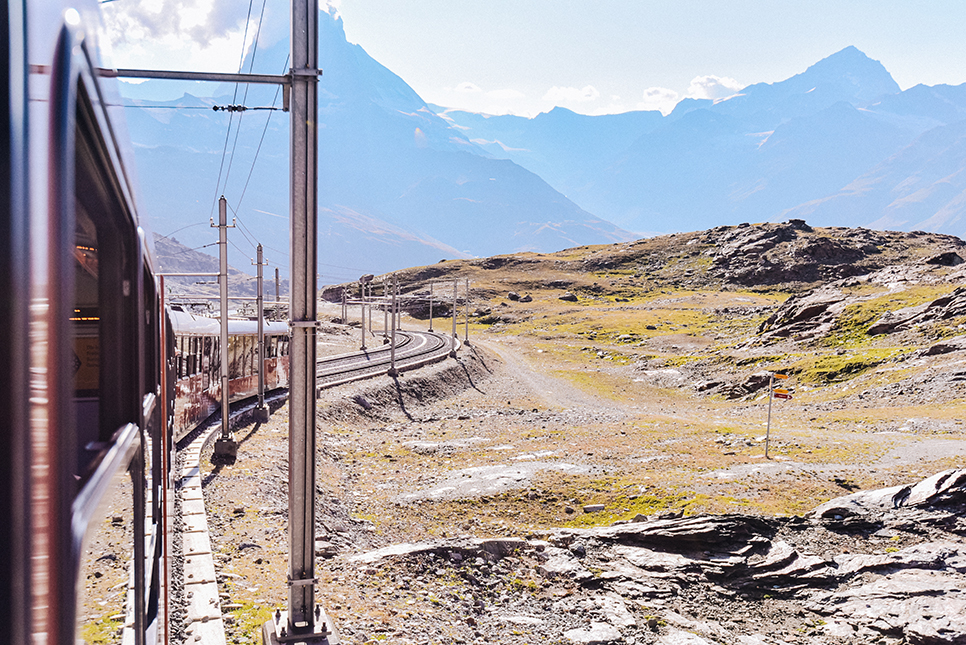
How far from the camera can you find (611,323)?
279ft

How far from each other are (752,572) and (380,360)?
37.7 m

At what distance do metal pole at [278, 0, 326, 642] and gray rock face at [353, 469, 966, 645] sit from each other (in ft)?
14.2

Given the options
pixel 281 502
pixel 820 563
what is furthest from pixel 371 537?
pixel 820 563

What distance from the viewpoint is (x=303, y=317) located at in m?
8.18

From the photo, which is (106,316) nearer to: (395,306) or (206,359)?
(206,359)

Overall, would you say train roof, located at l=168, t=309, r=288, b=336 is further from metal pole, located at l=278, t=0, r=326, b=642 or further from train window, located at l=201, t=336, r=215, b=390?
metal pole, located at l=278, t=0, r=326, b=642

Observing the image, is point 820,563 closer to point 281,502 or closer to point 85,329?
point 281,502

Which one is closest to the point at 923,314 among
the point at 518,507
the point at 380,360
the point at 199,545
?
the point at 380,360

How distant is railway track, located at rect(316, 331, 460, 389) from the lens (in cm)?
3956

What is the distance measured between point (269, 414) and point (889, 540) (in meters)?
21.8

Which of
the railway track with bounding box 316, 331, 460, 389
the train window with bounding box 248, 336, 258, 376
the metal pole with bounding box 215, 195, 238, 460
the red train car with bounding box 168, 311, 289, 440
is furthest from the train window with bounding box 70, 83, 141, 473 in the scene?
the railway track with bounding box 316, 331, 460, 389

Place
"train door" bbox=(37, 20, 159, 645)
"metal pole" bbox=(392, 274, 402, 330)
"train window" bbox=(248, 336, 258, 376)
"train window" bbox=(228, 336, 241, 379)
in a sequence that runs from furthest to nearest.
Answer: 1. "metal pole" bbox=(392, 274, 402, 330)
2. "train window" bbox=(248, 336, 258, 376)
3. "train window" bbox=(228, 336, 241, 379)
4. "train door" bbox=(37, 20, 159, 645)

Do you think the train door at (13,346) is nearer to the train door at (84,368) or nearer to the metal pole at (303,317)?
the train door at (84,368)

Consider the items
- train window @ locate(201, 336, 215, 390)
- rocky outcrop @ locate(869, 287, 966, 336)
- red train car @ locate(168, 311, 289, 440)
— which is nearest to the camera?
red train car @ locate(168, 311, 289, 440)
